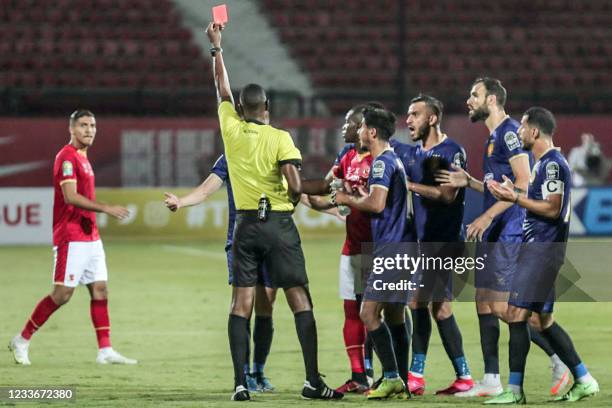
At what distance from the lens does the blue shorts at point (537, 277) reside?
8078 mm

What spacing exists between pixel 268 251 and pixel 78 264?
2.83 metres

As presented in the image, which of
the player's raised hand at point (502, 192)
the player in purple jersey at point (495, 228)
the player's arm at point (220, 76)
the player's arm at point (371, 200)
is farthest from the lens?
the player in purple jersey at point (495, 228)

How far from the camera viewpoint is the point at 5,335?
39.0 feet

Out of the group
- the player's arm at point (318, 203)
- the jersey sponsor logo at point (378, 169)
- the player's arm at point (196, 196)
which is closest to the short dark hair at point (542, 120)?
the jersey sponsor logo at point (378, 169)

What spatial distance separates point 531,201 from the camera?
7.99 m

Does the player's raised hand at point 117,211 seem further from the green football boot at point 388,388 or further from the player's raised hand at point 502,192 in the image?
the player's raised hand at point 502,192

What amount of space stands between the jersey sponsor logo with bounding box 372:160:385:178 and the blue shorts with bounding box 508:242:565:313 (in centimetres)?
105

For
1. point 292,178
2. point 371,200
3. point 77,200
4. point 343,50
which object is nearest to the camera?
point 371,200

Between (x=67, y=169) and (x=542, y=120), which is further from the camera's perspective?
(x=67, y=169)

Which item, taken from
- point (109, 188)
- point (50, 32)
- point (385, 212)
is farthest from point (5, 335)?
point (50, 32)

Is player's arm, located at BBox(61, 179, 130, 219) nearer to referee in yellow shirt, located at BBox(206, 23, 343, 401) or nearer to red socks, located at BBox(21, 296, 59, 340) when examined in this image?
red socks, located at BBox(21, 296, 59, 340)

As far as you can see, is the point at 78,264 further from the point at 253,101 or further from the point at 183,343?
the point at 253,101

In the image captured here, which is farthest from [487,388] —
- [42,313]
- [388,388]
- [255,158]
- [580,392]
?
[42,313]

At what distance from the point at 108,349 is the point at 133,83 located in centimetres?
1850
